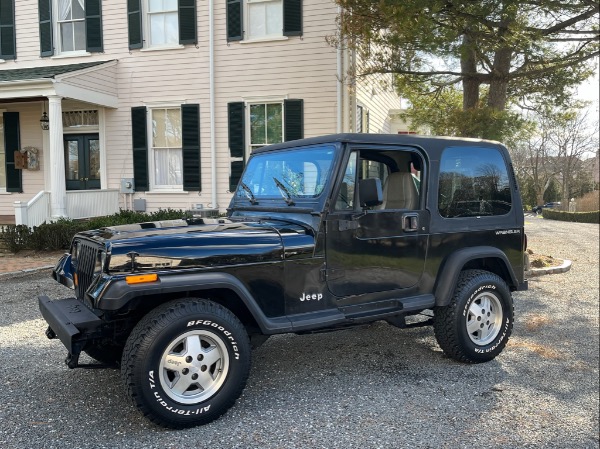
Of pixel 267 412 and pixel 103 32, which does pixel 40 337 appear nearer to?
pixel 267 412

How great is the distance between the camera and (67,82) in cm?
1123

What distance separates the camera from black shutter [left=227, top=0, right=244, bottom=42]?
11742mm

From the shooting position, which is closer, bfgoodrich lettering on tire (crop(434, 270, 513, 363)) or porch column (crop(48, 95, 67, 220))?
bfgoodrich lettering on tire (crop(434, 270, 513, 363))

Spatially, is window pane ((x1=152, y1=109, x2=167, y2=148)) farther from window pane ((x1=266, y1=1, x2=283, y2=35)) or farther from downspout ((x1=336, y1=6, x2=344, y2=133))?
downspout ((x1=336, y1=6, x2=344, y2=133))

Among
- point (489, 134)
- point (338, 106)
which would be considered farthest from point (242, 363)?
point (338, 106)

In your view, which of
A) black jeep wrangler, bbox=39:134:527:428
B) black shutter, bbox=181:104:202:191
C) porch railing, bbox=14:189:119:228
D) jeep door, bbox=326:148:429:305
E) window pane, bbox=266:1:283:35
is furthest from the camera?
black shutter, bbox=181:104:202:191

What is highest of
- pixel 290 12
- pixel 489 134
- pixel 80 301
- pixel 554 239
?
pixel 290 12

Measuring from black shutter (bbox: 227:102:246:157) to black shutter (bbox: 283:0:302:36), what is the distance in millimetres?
2008

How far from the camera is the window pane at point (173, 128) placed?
494 inches

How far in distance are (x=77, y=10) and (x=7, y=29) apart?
2032mm

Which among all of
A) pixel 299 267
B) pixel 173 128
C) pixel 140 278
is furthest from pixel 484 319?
pixel 173 128

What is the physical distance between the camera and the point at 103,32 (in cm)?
1276

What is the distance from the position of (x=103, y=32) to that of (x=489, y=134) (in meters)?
9.74

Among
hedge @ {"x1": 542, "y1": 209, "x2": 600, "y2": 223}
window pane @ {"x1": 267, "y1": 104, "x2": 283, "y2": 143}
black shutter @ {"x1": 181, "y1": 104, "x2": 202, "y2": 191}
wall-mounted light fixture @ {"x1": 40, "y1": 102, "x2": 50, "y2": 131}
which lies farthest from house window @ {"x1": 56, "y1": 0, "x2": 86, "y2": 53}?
hedge @ {"x1": 542, "y1": 209, "x2": 600, "y2": 223}
